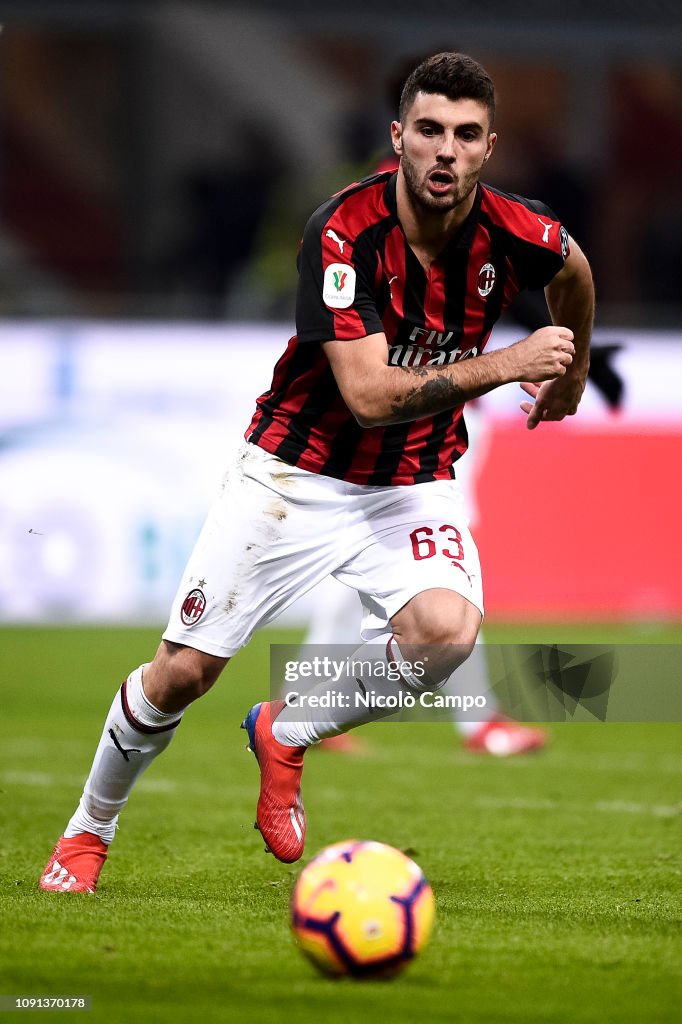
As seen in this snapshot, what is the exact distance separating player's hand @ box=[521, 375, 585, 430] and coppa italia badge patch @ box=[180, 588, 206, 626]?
1.20 m

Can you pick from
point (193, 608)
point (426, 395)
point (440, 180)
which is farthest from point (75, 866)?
point (440, 180)

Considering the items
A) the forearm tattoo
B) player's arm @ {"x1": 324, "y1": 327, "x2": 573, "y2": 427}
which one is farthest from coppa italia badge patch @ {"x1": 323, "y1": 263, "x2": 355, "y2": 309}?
the forearm tattoo

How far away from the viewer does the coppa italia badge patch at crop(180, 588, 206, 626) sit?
4824 millimetres

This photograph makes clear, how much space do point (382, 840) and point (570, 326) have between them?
2.00 metres

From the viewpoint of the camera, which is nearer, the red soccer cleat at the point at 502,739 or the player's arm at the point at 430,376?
the player's arm at the point at 430,376

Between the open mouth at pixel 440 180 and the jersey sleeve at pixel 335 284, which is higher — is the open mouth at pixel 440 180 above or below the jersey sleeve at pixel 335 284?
above

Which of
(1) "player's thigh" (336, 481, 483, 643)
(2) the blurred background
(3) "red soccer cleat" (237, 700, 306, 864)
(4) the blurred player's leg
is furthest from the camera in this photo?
(2) the blurred background

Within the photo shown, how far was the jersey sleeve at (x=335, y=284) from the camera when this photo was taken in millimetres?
4621

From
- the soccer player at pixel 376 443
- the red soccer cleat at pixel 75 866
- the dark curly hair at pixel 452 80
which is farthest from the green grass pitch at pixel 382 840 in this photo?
the dark curly hair at pixel 452 80

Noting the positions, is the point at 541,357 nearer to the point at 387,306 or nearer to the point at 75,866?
the point at 387,306

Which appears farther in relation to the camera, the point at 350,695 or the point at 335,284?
the point at 350,695

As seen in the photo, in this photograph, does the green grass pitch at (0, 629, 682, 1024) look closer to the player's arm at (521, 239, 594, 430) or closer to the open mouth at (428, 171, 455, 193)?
the player's arm at (521, 239, 594, 430)

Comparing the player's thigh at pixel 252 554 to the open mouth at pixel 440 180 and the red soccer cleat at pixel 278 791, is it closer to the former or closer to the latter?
the red soccer cleat at pixel 278 791

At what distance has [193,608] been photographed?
4.84 m
